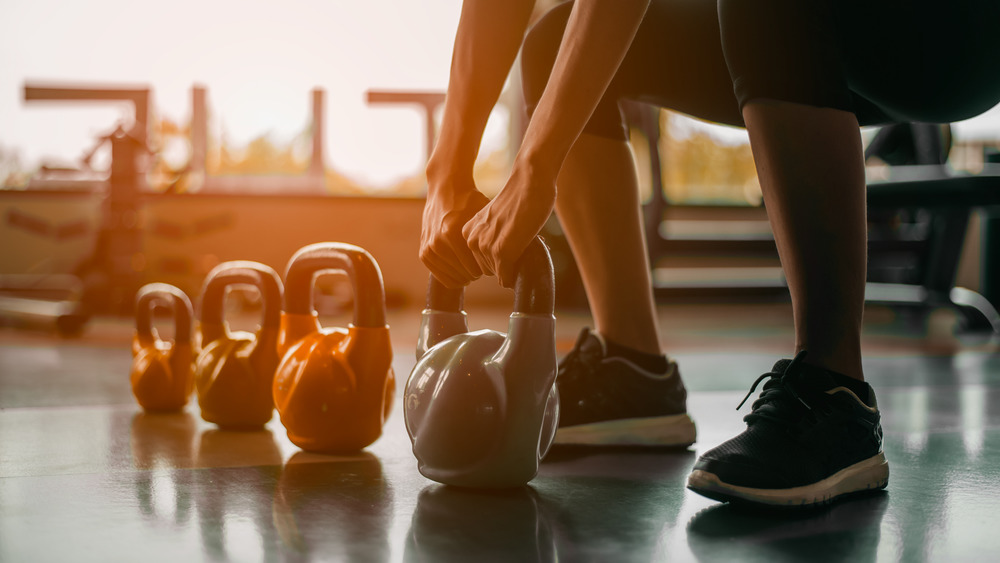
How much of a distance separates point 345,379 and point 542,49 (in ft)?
1.74

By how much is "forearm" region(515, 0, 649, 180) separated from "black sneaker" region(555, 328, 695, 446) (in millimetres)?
383

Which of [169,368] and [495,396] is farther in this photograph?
[169,368]

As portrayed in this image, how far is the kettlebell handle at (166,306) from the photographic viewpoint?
1.34 meters

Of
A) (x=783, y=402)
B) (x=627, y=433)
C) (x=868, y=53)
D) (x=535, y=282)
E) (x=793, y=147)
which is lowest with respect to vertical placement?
(x=627, y=433)

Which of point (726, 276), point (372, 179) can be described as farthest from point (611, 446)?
point (726, 276)

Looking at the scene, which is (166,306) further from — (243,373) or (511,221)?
(511,221)

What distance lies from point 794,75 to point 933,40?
0.15 metres

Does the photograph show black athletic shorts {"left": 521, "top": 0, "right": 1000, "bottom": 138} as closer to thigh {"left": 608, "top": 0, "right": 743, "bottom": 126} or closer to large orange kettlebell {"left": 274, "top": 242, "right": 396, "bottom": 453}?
thigh {"left": 608, "top": 0, "right": 743, "bottom": 126}

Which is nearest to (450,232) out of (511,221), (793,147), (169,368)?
(511,221)

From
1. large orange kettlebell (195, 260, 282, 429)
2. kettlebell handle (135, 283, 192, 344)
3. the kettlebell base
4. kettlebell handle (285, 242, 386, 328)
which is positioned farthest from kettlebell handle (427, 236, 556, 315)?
kettlebell handle (135, 283, 192, 344)

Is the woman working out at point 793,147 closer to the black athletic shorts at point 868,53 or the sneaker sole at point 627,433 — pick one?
the black athletic shorts at point 868,53

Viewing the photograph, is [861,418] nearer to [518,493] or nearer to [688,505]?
[688,505]

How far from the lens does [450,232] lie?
0.84 m

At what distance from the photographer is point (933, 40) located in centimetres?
85
